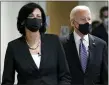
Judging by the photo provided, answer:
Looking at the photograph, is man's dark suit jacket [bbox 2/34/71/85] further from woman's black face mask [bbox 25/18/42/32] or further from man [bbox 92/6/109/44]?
man [bbox 92/6/109/44]

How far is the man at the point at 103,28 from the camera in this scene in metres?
2.15

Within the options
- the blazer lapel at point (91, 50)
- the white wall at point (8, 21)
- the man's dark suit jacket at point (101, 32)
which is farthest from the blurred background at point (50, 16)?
the blazer lapel at point (91, 50)

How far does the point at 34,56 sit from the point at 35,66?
64 mm

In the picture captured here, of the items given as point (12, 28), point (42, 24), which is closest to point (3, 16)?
point (12, 28)

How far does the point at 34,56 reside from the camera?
1455mm

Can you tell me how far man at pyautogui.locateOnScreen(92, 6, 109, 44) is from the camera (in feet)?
7.05

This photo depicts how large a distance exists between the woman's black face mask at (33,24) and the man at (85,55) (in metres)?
0.26

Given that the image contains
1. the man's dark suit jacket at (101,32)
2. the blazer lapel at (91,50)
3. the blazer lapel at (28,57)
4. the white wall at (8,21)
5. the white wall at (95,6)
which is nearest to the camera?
the blazer lapel at (28,57)

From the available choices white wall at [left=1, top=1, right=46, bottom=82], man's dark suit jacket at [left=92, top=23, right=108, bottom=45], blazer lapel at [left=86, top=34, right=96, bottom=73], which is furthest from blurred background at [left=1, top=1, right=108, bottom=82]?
blazer lapel at [left=86, top=34, right=96, bottom=73]

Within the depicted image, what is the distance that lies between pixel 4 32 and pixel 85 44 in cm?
66

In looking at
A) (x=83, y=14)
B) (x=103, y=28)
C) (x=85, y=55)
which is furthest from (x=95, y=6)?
(x=85, y=55)

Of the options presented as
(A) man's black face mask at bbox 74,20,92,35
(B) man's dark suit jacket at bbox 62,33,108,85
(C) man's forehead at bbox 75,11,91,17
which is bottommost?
(B) man's dark suit jacket at bbox 62,33,108,85

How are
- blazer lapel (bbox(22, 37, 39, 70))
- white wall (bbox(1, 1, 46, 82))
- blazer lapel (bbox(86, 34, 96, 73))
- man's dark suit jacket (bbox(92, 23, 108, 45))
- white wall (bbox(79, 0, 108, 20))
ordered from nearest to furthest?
1. blazer lapel (bbox(22, 37, 39, 70))
2. blazer lapel (bbox(86, 34, 96, 73))
3. white wall (bbox(1, 1, 46, 82))
4. man's dark suit jacket (bbox(92, 23, 108, 45))
5. white wall (bbox(79, 0, 108, 20))

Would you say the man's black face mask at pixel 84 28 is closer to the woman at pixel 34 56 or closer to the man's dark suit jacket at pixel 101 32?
the woman at pixel 34 56
